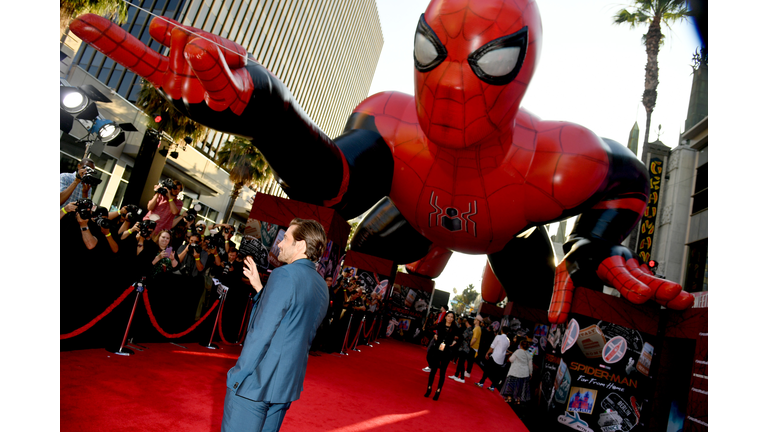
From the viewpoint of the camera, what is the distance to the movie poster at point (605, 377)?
269 inches

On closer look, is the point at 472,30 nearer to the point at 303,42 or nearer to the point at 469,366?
the point at 469,366

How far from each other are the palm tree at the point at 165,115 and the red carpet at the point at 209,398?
429 inches

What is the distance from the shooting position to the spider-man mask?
3.60 meters

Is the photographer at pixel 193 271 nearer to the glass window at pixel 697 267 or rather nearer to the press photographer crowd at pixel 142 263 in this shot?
the press photographer crowd at pixel 142 263

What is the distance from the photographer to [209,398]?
4238 mm

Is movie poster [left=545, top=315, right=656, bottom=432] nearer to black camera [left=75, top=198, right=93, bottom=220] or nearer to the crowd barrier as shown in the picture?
the crowd barrier

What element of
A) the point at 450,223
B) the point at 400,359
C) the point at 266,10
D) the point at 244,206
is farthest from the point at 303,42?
the point at 450,223

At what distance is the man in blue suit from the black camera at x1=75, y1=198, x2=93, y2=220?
3.24 metres

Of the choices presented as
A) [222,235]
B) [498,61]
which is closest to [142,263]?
[222,235]

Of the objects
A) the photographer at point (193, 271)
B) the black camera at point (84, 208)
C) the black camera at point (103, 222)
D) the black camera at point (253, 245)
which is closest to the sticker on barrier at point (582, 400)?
the black camera at point (253, 245)

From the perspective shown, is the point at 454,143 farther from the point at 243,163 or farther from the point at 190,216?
the point at 243,163

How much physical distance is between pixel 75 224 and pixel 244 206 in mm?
27691

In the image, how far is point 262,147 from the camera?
4.13m

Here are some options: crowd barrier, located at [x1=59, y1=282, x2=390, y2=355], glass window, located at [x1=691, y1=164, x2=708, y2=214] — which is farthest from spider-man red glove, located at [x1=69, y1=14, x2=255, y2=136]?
glass window, located at [x1=691, y1=164, x2=708, y2=214]
